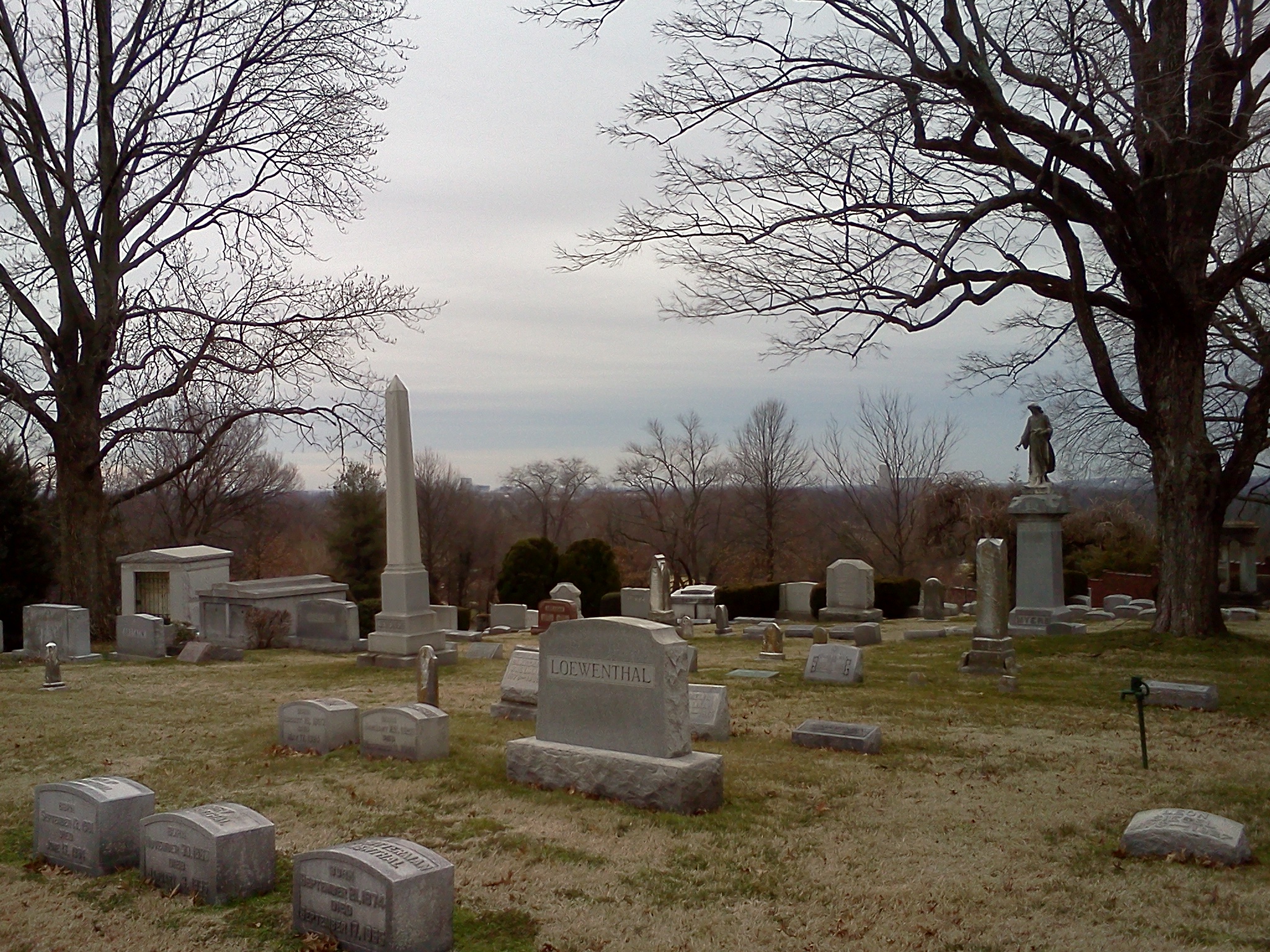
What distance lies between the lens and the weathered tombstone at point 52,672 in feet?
40.4

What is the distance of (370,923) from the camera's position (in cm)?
432

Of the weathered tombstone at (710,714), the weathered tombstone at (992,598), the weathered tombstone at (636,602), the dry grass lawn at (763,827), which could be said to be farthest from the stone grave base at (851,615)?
the weathered tombstone at (710,714)

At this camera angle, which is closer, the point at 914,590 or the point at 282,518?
the point at 914,590

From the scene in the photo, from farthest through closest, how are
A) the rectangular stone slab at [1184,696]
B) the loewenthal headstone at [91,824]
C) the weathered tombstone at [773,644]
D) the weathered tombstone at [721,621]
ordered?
the weathered tombstone at [721,621] → the weathered tombstone at [773,644] → the rectangular stone slab at [1184,696] → the loewenthal headstone at [91,824]

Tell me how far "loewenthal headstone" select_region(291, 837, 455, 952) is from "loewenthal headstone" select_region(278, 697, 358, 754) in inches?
150

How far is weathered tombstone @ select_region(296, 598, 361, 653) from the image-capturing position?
17547 millimetres

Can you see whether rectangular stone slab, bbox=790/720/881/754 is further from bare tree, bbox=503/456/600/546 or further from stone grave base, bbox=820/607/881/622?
bare tree, bbox=503/456/600/546

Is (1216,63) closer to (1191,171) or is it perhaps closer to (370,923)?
(1191,171)

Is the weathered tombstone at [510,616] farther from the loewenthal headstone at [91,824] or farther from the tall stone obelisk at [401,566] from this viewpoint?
the loewenthal headstone at [91,824]

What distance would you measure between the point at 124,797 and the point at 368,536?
30.2 m

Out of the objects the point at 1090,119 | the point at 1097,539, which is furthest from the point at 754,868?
the point at 1097,539

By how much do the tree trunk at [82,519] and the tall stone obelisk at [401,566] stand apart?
22.7ft

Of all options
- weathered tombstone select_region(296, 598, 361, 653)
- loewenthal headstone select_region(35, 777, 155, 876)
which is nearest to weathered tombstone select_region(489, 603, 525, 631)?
weathered tombstone select_region(296, 598, 361, 653)

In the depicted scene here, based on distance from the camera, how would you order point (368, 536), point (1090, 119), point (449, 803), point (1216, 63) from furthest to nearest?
1. point (368, 536)
2. point (1216, 63)
3. point (1090, 119)
4. point (449, 803)
